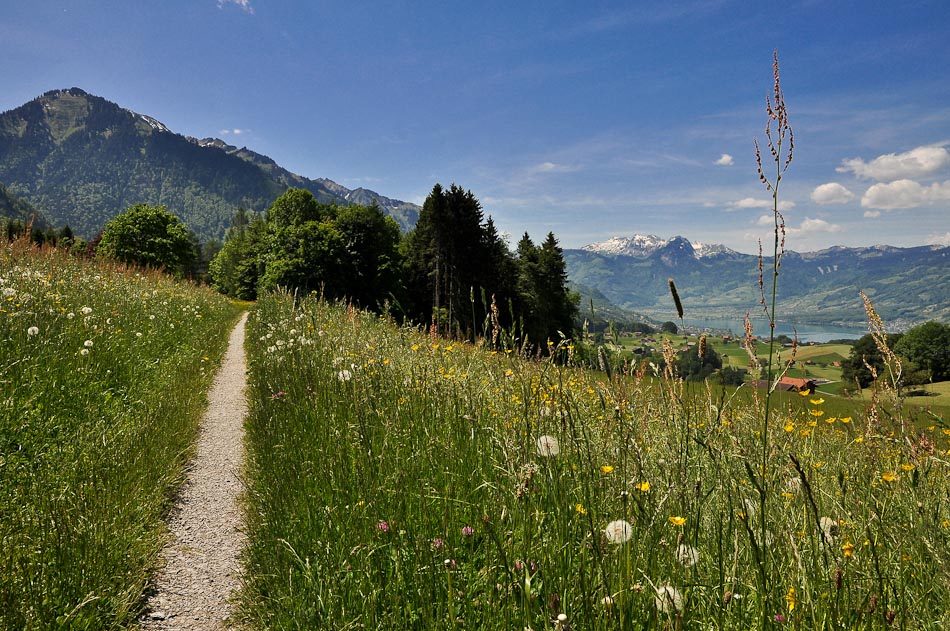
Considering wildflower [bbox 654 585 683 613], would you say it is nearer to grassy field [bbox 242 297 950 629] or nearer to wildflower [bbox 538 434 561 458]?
grassy field [bbox 242 297 950 629]

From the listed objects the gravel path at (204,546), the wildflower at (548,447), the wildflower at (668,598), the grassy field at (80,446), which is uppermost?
the wildflower at (548,447)

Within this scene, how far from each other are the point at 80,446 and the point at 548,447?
4.92 m

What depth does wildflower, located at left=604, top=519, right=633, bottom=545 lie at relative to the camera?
173 cm

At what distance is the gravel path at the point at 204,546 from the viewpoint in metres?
3.29

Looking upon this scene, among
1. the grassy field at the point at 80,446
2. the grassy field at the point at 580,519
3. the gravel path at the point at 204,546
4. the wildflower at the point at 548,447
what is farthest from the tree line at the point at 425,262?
the wildflower at the point at 548,447

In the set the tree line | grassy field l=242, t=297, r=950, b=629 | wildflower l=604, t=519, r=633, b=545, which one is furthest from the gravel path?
the tree line

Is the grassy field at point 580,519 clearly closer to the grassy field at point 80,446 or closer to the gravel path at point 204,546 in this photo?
the gravel path at point 204,546

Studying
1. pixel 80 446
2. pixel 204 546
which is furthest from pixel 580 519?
pixel 80 446

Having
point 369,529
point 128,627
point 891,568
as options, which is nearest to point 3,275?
point 128,627

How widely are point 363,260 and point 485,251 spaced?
12309 millimetres

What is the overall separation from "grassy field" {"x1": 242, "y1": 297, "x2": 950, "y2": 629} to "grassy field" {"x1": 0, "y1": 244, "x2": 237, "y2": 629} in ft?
3.04

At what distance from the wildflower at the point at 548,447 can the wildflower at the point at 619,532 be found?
47cm

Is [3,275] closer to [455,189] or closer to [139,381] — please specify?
[139,381]

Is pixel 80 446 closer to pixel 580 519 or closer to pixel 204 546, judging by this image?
pixel 204 546
